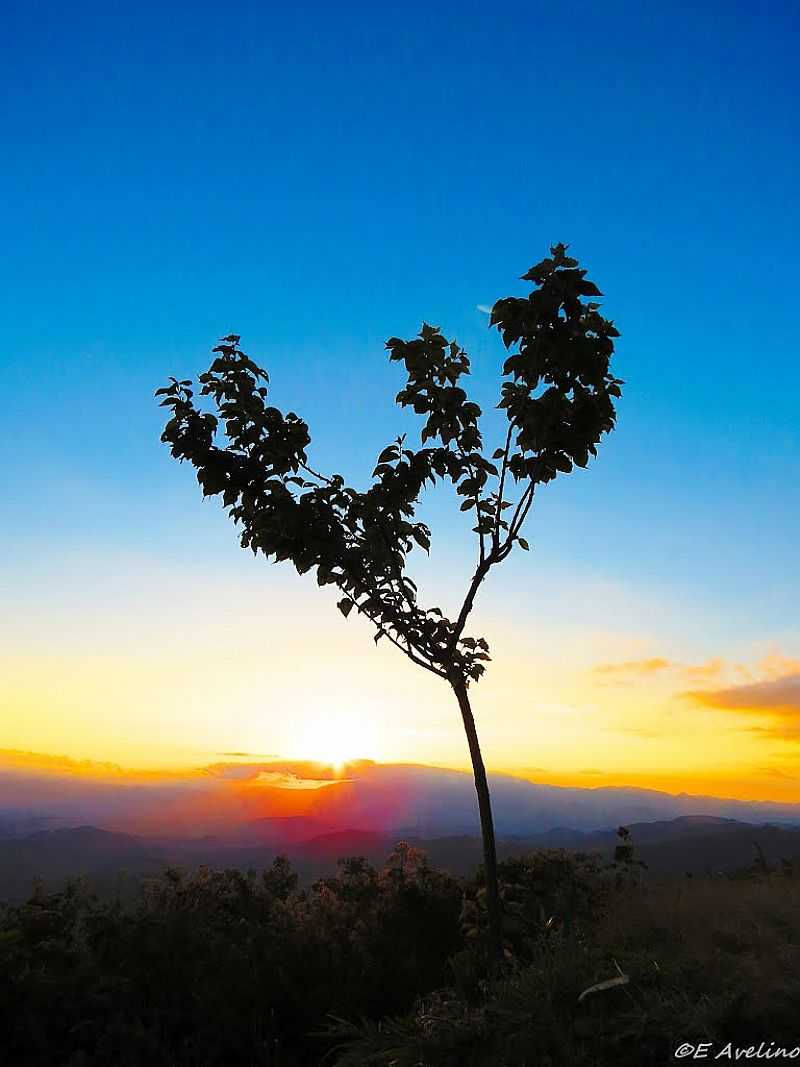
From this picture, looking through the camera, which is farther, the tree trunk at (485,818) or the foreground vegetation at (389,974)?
the tree trunk at (485,818)

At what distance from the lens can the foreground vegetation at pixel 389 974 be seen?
614 centimetres

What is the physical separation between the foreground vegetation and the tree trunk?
460 millimetres

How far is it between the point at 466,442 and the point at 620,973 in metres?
5.84

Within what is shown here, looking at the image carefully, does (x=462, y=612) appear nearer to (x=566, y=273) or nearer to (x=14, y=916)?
(x=566, y=273)

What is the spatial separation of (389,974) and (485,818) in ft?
7.08

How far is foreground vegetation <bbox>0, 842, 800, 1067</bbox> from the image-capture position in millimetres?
6137

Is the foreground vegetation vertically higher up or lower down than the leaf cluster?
lower down

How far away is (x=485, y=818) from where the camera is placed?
378 inches

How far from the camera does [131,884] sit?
11.4 meters

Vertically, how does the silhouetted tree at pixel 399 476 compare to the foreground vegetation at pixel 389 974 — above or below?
above

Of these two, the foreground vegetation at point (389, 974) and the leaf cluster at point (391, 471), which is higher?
the leaf cluster at point (391, 471)

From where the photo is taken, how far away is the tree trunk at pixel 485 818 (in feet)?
30.4

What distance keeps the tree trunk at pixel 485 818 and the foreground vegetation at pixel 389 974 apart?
1.51 ft

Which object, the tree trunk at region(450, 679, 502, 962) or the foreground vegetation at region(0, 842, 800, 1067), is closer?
the foreground vegetation at region(0, 842, 800, 1067)
